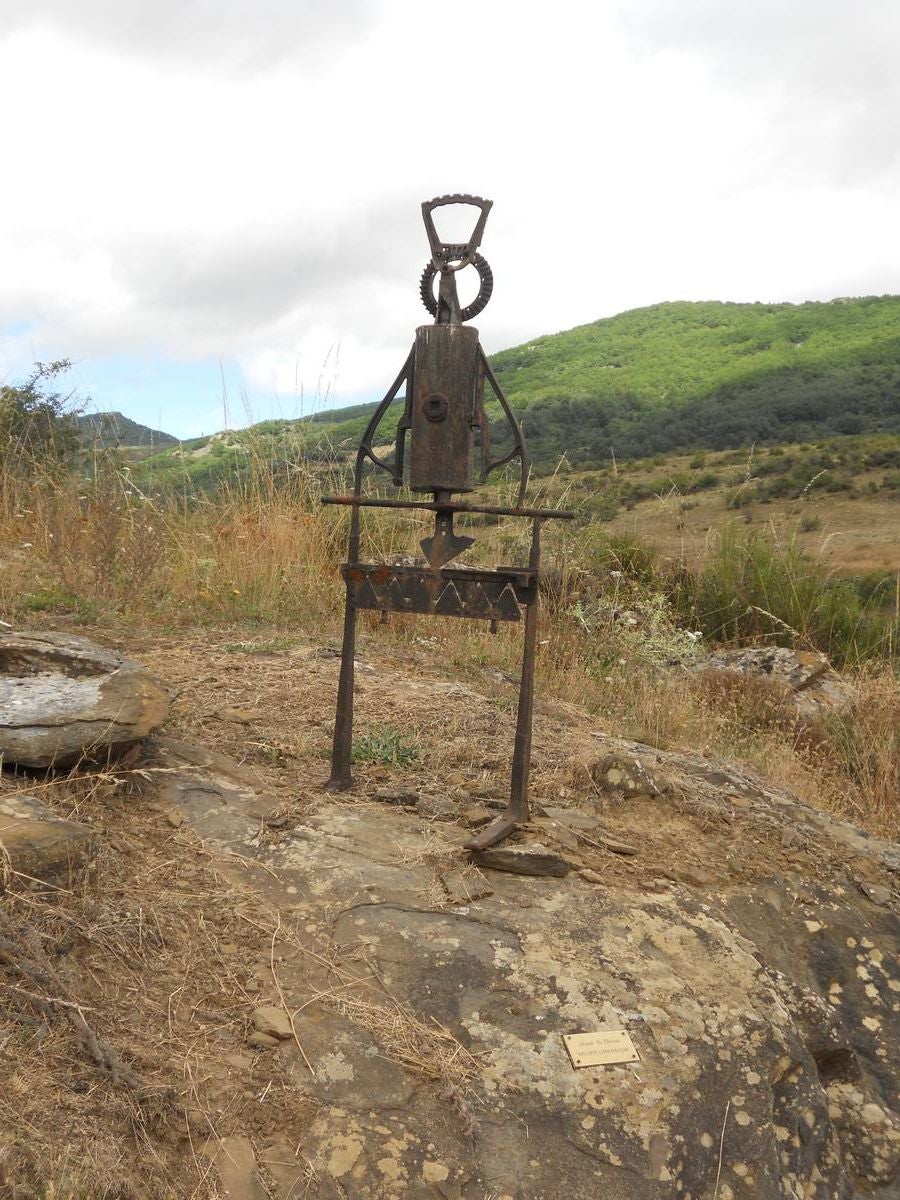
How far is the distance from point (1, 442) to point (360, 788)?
540 centimetres

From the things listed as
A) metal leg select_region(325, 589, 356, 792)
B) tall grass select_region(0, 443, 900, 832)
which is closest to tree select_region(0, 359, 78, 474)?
tall grass select_region(0, 443, 900, 832)

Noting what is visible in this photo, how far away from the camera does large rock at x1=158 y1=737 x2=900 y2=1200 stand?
1.88 metres

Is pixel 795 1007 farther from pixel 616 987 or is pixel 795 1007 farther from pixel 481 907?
pixel 481 907

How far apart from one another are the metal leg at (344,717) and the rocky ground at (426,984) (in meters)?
0.08

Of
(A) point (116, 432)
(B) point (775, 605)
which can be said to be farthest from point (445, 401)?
(B) point (775, 605)

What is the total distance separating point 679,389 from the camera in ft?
138

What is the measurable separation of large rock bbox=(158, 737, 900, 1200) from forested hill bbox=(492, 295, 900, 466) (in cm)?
1113

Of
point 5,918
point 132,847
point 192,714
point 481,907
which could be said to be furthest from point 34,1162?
point 192,714

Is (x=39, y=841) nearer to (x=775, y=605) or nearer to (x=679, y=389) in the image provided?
(x=775, y=605)

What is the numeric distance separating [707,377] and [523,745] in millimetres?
45109

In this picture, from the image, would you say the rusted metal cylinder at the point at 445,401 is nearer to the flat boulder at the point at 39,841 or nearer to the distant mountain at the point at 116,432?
the flat boulder at the point at 39,841

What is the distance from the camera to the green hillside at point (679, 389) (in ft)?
25.6

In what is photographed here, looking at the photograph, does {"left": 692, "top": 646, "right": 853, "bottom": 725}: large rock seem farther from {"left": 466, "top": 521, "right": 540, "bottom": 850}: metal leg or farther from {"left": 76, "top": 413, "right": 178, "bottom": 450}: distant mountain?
{"left": 76, "top": 413, "right": 178, "bottom": 450}: distant mountain

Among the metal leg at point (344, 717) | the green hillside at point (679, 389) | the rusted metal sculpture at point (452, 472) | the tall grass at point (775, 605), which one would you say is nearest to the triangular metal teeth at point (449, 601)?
the rusted metal sculpture at point (452, 472)
